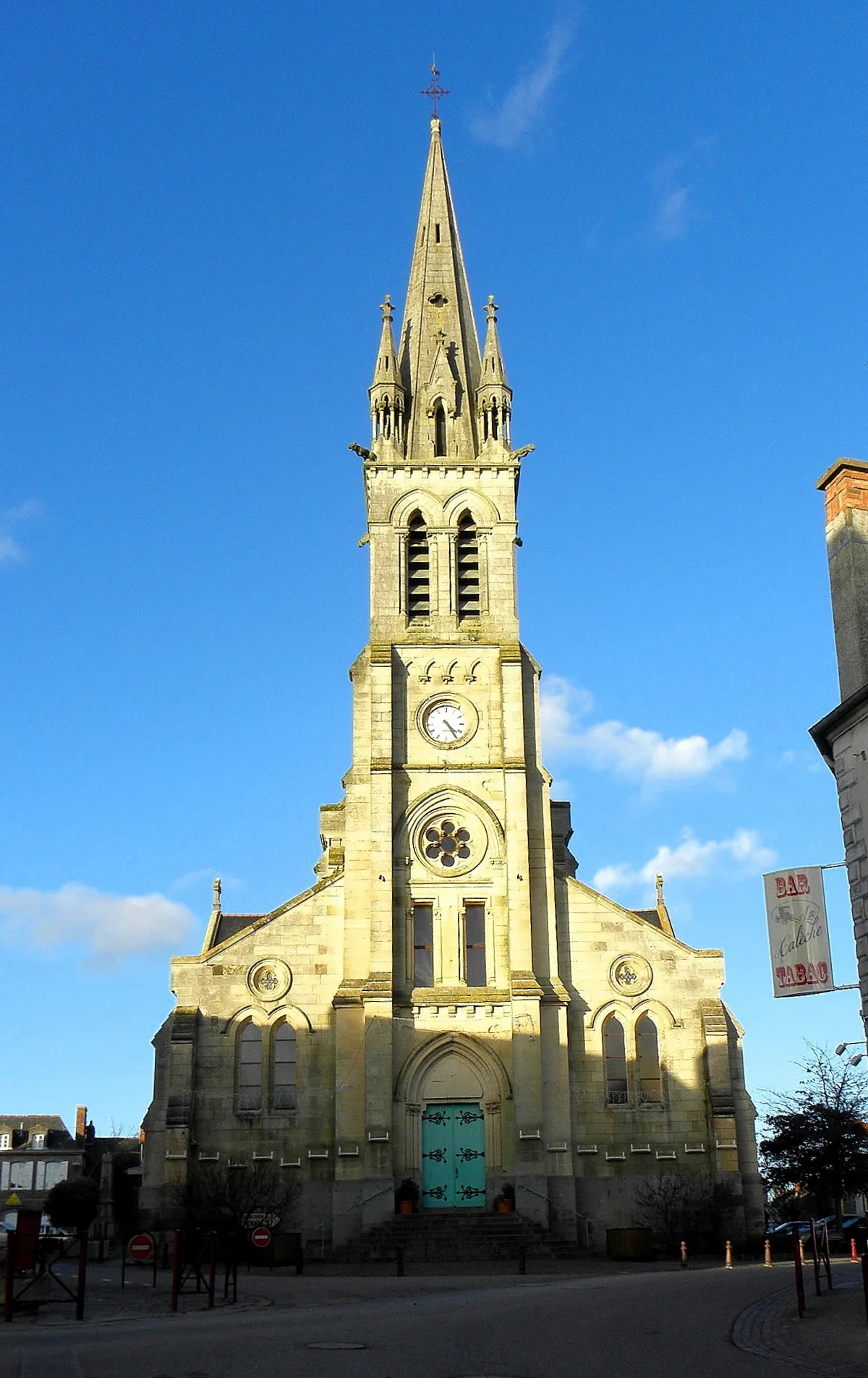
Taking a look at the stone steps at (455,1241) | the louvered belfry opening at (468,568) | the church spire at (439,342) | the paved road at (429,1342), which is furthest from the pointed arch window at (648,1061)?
the church spire at (439,342)

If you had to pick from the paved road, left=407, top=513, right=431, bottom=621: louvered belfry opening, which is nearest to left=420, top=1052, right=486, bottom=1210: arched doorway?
left=407, top=513, right=431, bottom=621: louvered belfry opening

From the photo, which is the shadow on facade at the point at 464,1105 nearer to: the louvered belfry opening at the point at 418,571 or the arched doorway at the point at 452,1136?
the arched doorway at the point at 452,1136

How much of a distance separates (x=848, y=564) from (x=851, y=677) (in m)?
1.57

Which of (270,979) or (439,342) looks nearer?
(270,979)

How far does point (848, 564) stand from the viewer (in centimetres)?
1856

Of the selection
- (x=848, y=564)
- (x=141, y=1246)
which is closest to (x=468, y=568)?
(x=848, y=564)

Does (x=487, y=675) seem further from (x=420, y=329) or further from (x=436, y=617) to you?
(x=420, y=329)

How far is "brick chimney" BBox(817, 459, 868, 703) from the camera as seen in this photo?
18172mm

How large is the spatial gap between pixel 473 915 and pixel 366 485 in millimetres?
14086

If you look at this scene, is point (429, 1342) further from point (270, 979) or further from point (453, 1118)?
point (270, 979)

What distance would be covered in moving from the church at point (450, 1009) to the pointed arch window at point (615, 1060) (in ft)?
0.20

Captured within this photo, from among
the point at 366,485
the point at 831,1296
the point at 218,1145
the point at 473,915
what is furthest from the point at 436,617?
the point at 831,1296

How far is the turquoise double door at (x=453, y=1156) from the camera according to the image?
116 feet

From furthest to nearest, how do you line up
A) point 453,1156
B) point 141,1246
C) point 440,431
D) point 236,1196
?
1. point 440,431
2. point 453,1156
3. point 236,1196
4. point 141,1246
